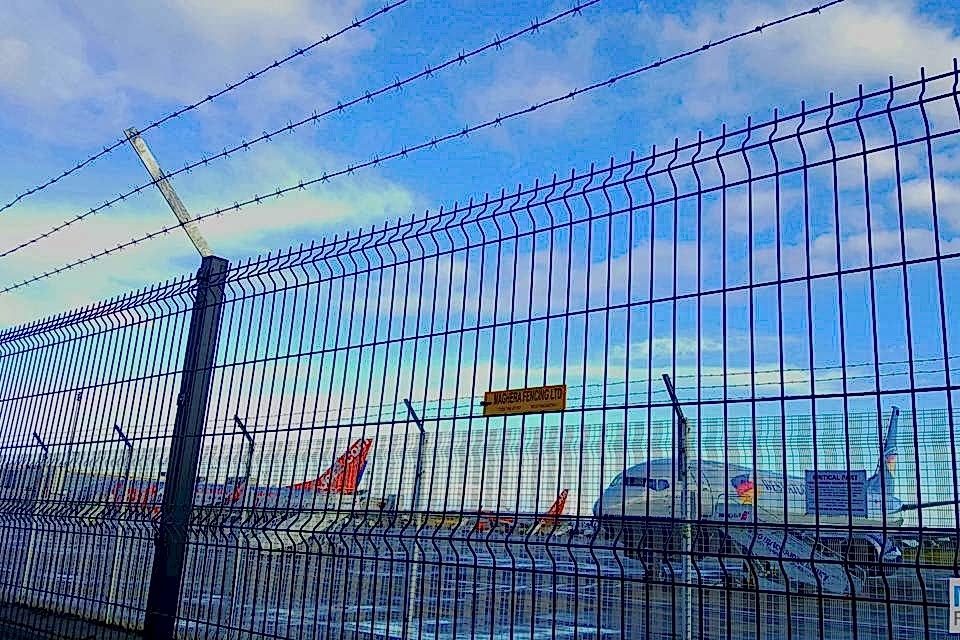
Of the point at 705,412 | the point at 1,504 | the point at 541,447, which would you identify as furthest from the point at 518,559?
the point at 1,504

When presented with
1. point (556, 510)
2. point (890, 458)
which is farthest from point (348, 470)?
point (890, 458)

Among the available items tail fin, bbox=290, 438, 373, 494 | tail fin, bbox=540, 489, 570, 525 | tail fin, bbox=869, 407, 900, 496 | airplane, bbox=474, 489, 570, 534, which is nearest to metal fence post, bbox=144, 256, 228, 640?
tail fin, bbox=290, 438, 373, 494

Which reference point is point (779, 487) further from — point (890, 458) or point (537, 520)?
point (537, 520)

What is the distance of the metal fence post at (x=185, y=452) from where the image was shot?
6070 mm

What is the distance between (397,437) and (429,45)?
231cm

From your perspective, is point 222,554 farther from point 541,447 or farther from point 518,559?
point 541,447

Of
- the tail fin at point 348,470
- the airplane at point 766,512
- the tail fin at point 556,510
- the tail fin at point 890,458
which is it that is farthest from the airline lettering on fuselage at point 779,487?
the tail fin at point 348,470

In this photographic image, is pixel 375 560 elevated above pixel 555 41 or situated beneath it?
situated beneath

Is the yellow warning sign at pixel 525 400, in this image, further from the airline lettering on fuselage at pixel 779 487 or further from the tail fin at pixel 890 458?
the tail fin at pixel 890 458

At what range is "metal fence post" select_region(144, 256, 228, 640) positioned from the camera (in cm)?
607

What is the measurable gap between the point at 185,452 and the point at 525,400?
3.13 metres

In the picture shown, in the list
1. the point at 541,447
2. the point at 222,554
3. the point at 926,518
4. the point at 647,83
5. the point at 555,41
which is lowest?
the point at 222,554

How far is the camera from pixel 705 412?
3785mm

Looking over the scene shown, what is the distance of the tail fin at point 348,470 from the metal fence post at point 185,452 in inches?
55.1
